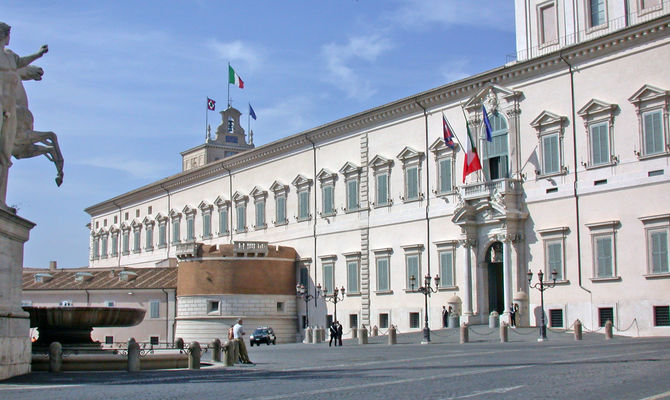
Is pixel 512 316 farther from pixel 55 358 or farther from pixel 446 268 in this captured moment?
pixel 55 358

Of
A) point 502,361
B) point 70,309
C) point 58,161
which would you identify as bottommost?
point 502,361

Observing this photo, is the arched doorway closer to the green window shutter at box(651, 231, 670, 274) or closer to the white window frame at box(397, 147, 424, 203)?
the white window frame at box(397, 147, 424, 203)

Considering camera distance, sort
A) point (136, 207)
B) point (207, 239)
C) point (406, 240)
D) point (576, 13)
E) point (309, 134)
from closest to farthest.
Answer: point (576, 13) → point (406, 240) → point (309, 134) → point (207, 239) → point (136, 207)

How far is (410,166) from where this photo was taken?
46719 mm

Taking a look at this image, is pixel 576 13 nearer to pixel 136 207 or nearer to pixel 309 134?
pixel 309 134

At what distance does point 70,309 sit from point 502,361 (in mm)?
10250

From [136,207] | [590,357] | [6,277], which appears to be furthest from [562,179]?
[136,207]

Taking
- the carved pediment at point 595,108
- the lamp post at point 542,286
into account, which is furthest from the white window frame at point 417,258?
the carved pediment at point 595,108

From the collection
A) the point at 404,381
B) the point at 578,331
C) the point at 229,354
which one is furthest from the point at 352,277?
the point at 404,381

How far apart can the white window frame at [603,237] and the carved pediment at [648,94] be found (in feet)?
16.1

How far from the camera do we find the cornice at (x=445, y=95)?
36031 mm

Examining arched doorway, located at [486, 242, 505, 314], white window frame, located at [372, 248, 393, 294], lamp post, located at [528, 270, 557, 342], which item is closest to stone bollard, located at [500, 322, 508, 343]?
lamp post, located at [528, 270, 557, 342]

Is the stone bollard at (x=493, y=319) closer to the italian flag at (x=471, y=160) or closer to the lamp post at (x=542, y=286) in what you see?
the lamp post at (x=542, y=286)

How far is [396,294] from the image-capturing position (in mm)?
47156
